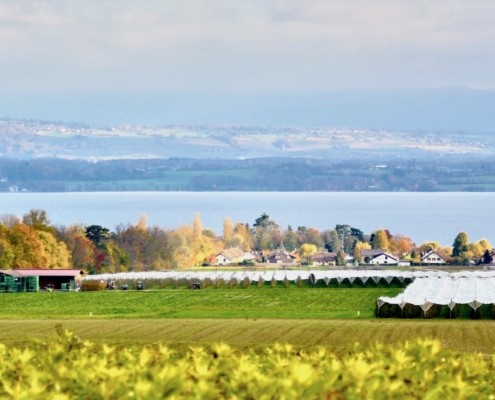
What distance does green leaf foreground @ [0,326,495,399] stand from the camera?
6.59 m

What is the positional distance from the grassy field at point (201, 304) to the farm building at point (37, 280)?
549 cm

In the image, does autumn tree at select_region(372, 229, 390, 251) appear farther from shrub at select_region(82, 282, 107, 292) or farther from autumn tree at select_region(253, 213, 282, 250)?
shrub at select_region(82, 282, 107, 292)

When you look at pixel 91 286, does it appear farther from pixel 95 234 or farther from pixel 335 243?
pixel 335 243

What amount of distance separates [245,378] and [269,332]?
19.7m

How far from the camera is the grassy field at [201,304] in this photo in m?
42.2

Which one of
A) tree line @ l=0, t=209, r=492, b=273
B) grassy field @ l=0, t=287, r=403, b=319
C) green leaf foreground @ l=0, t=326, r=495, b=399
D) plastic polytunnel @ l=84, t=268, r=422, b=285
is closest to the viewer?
green leaf foreground @ l=0, t=326, r=495, b=399

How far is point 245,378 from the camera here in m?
7.09

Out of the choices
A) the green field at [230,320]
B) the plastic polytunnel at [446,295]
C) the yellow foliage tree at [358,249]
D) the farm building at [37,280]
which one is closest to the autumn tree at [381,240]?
the yellow foliage tree at [358,249]

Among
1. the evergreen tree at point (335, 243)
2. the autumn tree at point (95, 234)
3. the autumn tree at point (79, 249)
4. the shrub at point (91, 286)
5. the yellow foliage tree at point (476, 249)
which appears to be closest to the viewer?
the shrub at point (91, 286)

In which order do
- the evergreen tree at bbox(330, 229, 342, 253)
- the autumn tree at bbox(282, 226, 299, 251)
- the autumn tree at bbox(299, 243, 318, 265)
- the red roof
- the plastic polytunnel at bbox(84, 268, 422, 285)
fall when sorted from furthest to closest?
the autumn tree at bbox(282, 226, 299, 251) → the evergreen tree at bbox(330, 229, 342, 253) → the autumn tree at bbox(299, 243, 318, 265) → the plastic polytunnel at bbox(84, 268, 422, 285) → the red roof

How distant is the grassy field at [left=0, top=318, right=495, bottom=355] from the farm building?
108 feet

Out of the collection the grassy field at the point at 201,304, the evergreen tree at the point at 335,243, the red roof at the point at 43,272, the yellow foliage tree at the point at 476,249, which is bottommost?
the grassy field at the point at 201,304

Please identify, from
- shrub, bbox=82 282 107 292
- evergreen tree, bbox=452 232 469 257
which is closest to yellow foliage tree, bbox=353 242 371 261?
evergreen tree, bbox=452 232 469 257

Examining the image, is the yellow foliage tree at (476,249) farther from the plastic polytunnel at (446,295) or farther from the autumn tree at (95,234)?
the plastic polytunnel at (446,295)
